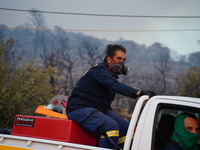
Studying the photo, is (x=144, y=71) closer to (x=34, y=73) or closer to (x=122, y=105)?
(x=122, y=105)

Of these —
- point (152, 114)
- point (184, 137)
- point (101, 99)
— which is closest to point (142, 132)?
point (152, 114)

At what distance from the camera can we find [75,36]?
3681cm

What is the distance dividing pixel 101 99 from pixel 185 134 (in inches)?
42.8

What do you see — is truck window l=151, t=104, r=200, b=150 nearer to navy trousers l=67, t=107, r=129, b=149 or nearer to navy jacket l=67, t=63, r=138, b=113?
navy trousers l=67, t=107, r=129, b=149

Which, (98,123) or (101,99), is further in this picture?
(101,99)

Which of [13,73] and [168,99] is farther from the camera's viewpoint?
[13,73]

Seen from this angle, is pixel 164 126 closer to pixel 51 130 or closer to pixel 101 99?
pixel 101 99

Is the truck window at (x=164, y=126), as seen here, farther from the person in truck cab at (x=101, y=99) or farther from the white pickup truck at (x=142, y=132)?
the person in truck cab at (x=101, y=99)

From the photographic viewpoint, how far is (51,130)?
277 cm

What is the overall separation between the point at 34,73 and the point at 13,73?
1.28m

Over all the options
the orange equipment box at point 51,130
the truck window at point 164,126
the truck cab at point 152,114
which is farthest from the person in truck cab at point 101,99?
the truck window at point 164,126

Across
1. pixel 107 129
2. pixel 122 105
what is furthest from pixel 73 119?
pixel 122 105

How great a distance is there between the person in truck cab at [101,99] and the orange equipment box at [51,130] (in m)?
0.13

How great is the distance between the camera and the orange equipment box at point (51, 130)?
2.72 m
